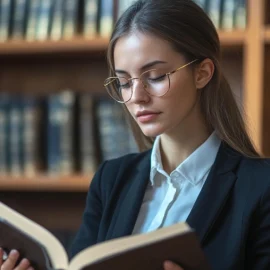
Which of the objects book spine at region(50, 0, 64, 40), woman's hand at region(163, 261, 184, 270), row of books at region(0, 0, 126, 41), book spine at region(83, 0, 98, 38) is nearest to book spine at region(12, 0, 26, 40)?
row of books at region(0, 0, 126, 41)

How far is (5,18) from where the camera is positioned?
1703 millimetres

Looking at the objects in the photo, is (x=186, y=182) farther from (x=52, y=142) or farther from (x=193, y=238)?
(x=52, y=142)

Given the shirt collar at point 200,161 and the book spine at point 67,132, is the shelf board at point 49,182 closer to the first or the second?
the book spine at point 67,132

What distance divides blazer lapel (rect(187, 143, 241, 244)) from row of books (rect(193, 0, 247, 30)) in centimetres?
64

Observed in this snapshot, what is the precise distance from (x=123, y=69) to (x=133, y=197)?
0.25m

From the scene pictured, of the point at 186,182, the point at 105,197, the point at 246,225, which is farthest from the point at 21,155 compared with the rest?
the point at 246,225

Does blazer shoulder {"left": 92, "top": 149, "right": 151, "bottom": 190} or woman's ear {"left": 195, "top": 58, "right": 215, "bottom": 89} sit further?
blazer shoulder {"left": 92, "top": 149, "right": 151, "bottom": 190}

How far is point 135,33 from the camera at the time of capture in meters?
0.94

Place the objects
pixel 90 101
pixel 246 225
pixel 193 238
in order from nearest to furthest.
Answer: pixel 193 238 < pixel 246 225 < pixel 90 101

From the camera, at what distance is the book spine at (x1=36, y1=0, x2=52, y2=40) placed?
1.67 meters

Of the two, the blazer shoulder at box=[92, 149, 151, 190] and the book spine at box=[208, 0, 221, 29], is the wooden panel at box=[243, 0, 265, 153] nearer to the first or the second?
the book spine at box=[208, 0, 221, 29]

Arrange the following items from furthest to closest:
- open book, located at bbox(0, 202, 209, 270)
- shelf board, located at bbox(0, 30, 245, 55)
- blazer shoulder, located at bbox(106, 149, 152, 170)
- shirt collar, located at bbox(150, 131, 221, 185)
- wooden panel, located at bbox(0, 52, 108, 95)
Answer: wooden panel, located at bbox(0, 52, 108, 95) < shelf board, located at bbox(0, 30, 245, 55) < blazer shoulder, located at bbox(106, 149, 152, 170) < shirt collar, located at bbox(150, 131, 221, 185) < open book, located at bbox(0, 202, 209, 270)

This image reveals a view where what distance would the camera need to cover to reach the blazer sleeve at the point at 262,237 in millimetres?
900

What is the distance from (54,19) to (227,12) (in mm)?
530
